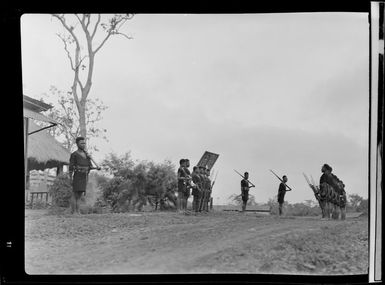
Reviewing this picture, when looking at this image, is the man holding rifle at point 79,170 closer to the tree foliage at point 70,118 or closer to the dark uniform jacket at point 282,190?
the tree foliage at point 70,118

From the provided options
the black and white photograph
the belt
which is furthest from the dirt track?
the belt

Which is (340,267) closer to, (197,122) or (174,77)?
(197,122)

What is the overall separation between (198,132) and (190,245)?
74 cm

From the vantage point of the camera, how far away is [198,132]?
377 centimetres

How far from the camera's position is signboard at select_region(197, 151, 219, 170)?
3754mm

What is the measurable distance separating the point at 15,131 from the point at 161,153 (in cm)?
93

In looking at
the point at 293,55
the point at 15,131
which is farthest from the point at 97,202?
the point at 293,55

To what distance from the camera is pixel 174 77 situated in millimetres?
3754

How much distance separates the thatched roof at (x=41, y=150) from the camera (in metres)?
3.71

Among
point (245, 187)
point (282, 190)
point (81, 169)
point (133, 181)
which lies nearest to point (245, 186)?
point (245, 187)

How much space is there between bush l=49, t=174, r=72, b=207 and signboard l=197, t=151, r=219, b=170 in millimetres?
872

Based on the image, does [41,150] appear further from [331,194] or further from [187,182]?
[331,194]

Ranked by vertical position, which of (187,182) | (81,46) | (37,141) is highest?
(81,46)

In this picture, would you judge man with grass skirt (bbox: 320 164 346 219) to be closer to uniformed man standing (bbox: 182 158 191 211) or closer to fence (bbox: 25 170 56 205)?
uniformed man standing (bbox: 182 158 191 211)
